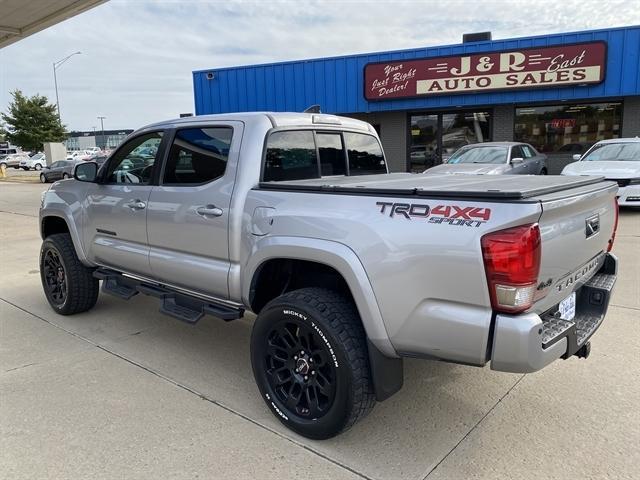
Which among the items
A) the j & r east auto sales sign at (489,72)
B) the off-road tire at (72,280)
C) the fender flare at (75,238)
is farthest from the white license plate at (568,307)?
the j & r east auto sales sign at (489,72)

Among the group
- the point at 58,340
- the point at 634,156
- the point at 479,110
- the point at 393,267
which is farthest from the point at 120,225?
the point at 479,110

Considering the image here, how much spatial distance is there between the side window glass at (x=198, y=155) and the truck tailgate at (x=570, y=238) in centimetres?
209

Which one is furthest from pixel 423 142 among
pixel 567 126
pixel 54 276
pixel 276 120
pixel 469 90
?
pixel 276 120

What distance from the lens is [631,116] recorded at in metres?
15.4

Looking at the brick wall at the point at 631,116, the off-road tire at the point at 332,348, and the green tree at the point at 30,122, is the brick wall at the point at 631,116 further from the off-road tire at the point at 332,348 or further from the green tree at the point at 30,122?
the green tree at the point at 30,122

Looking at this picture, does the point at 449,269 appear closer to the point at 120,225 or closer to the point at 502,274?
the point at 502,274

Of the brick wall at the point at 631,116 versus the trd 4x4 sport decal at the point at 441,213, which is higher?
the brick wall at the point at 631,116

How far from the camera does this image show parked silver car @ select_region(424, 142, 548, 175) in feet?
36.7

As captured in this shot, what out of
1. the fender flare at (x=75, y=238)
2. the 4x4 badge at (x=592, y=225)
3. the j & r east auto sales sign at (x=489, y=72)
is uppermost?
the j & r east auto sales sign at (x=489, y=72)

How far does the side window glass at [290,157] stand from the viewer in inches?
140

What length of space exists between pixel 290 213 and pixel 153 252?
1.55 metres

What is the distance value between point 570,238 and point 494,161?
32.6 ft

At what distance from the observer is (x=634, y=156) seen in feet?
36.4

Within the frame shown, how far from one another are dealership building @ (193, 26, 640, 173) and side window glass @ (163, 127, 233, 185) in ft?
46.4
